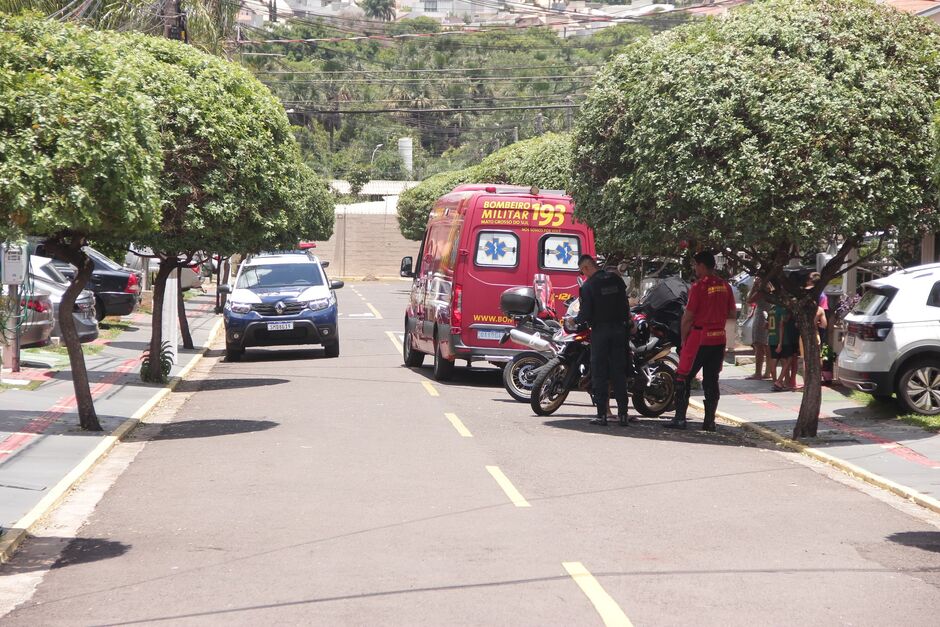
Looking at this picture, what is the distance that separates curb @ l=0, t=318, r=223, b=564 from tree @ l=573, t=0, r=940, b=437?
599 cm

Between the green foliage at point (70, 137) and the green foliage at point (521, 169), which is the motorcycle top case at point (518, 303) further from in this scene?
the green foliage at point (70, 137)

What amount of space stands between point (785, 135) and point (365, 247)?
62.8m

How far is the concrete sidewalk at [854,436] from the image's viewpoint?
11.3 meters

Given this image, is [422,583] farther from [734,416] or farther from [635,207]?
[734,416]

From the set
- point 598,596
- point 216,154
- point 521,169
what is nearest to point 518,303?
point 216,154

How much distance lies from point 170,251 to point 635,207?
6.88 metres

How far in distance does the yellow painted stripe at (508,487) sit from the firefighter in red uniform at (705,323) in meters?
3.94

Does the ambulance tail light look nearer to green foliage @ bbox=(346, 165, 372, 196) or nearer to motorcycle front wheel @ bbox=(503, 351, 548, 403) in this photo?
motorcycle front wheel @ bbox=(503, 351, 548, 403)

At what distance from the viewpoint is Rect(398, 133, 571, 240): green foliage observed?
107 ft

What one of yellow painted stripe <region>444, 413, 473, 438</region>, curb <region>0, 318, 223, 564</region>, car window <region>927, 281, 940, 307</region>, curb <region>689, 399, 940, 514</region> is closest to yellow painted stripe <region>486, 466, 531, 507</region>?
yellow painted stripe <region>444, 413, 473, 438</region>

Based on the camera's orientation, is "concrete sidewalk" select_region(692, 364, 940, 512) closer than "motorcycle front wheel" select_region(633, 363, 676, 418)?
Yes

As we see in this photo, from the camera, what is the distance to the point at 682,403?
1462 centimetres

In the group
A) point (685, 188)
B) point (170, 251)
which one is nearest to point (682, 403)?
point (685, 188)

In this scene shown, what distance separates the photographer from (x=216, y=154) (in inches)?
602
